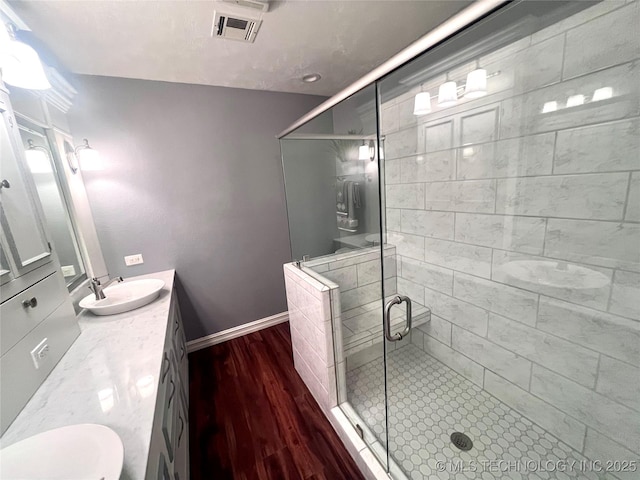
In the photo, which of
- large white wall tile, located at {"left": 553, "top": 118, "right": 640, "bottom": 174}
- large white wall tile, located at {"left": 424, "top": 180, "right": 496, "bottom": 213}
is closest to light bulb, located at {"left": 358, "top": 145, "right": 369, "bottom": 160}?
large white wall tile, located at {"left": 424, "top": 180, "right": 496, "bottom": 213}

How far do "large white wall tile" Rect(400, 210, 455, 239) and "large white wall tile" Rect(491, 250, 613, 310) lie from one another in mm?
403

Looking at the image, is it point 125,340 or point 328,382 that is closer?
point 125,340

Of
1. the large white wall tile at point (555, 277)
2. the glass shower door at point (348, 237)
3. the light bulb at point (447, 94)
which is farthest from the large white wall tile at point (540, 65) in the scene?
the large white wall tile at point (555, 277)

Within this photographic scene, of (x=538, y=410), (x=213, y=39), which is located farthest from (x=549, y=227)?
(x=213, y=39)

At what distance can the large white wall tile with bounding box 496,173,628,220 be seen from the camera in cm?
115

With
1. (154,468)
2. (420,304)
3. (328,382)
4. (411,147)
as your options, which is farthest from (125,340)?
(411,147)

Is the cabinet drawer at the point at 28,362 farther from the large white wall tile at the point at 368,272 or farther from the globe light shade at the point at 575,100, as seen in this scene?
the globe light shade at the point at 575,100

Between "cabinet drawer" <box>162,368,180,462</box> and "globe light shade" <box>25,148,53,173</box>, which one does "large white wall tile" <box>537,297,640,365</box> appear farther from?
"globe light shade" <box>25,148,53,173</box>

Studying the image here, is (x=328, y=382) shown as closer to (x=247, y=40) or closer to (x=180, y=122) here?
(x=247, y=40)

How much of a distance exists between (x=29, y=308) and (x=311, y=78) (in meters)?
2.48

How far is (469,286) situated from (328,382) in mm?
1255

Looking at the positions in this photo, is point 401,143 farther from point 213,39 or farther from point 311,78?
point 213,39

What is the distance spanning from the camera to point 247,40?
1.66 m

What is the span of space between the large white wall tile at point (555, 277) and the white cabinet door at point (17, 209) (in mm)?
2519
